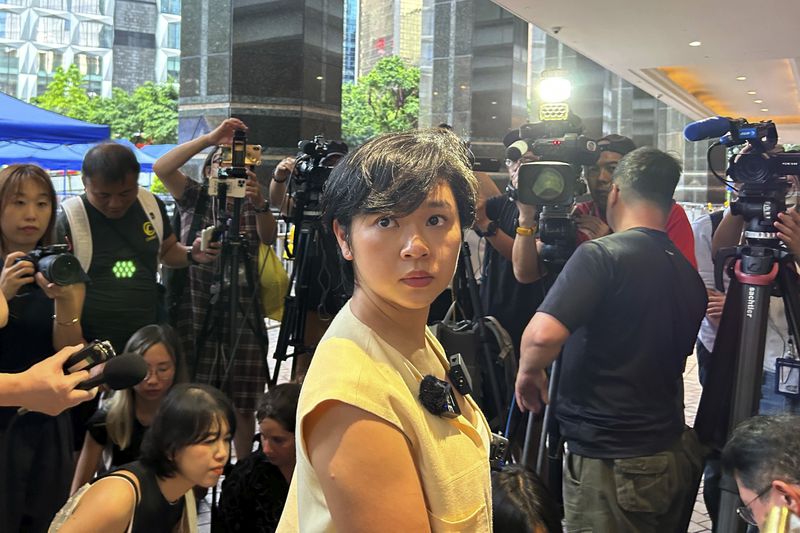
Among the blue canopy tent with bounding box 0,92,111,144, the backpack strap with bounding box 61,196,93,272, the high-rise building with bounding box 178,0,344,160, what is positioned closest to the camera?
the backpack strap with bounding box 61,196,93,272

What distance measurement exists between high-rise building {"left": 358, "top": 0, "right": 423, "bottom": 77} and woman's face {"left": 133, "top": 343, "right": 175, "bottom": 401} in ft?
89.2

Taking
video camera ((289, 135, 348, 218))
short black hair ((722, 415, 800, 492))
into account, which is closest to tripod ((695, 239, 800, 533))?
short black hair ((722, 415, 800, 492))

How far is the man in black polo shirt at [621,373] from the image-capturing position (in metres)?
2.04

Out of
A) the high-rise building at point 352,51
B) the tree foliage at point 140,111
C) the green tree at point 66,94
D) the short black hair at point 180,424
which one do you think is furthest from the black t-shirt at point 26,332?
the high-rise building at point 352,51

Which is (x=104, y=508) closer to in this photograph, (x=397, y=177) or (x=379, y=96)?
(x=397, y=177)

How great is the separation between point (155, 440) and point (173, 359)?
0.76m

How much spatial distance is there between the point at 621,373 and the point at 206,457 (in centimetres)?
113

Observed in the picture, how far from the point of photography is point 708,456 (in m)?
2.30

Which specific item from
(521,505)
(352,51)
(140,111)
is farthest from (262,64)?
(352,51)

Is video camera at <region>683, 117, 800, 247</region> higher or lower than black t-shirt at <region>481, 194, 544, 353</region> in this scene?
higher

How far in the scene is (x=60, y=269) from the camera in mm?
2223

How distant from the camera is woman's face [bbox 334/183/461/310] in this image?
919mm

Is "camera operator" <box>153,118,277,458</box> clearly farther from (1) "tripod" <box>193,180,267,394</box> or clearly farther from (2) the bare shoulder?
(2) the bare shoulder

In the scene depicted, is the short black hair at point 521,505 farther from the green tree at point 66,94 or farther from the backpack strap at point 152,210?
Answer: the green tree at point 66,94
